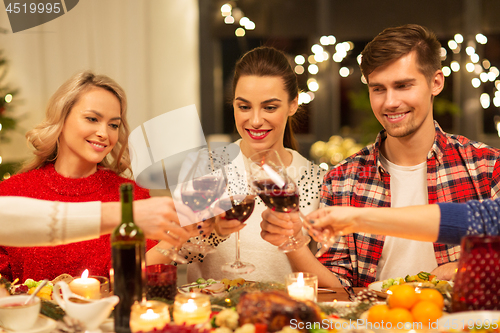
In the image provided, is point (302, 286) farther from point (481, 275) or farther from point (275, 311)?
point (481, 275)

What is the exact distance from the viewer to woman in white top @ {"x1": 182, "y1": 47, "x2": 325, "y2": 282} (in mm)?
2076

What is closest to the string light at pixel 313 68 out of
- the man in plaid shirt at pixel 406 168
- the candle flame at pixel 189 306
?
the man in plaid shirt at pixel 406 168

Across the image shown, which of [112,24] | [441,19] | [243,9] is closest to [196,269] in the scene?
[112,24]

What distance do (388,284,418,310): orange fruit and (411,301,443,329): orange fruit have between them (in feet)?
0.07

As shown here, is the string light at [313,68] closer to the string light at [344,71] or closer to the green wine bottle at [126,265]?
the string light at [344,71]

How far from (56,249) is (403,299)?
1579 millimetres

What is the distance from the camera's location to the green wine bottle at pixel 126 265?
39.7 inches

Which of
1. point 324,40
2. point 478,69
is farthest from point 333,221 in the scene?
point 478,69

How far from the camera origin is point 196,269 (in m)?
2.10

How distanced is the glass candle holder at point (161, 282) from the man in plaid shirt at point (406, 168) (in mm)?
987

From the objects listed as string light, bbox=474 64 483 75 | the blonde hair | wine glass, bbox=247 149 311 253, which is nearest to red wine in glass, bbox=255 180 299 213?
wine glass, bbox=247 149 311 253

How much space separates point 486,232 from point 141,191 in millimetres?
1536

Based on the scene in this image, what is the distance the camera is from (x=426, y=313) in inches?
36.5

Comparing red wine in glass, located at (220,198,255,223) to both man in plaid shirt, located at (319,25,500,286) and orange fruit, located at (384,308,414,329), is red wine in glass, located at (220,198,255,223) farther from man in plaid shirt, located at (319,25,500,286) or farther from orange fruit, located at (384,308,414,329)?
man in plaid shirt, located at (319,25,500,286)
